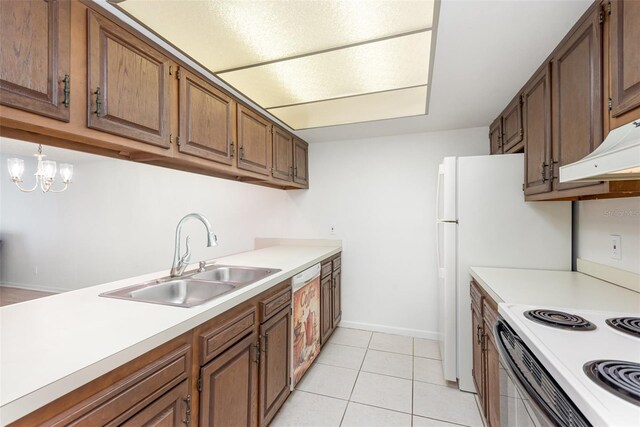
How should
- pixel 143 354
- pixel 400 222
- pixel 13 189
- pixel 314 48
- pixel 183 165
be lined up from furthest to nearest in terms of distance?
1. pixel 13 189
2. pixel 400 222
3. pixel 183 165
4. pixel 314 48
5. pixel 143 354

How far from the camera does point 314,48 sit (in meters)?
1.44

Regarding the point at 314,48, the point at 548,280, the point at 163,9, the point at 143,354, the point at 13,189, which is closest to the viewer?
the point at 143,354

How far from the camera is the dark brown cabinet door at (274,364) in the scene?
4.91ft

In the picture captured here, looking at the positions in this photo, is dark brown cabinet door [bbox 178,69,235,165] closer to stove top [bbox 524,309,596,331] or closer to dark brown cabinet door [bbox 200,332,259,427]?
dark brown cabinet door [bbox 200,332,259,427]

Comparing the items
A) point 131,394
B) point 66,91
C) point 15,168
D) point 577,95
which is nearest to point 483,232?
point 577,95

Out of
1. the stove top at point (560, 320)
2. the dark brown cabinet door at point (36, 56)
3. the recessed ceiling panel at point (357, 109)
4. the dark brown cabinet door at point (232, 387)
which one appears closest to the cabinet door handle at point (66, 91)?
the dark brown cabinet door at point (36, 56)

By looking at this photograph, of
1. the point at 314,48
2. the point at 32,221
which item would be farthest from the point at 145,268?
the point at 314,48

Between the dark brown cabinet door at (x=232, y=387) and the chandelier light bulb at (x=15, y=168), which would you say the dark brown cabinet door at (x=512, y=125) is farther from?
the chandelier light bulb at (x=15, y=168)

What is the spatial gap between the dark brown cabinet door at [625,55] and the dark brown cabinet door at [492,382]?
3.91 ft

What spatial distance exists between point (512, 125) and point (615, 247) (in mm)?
1062

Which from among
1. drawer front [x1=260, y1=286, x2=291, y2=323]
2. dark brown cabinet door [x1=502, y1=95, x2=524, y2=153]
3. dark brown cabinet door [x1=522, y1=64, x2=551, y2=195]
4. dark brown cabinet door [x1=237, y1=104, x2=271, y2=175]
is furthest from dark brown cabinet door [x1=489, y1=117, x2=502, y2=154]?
drawer front [x1=260, y1=286, x2=291, y2=323]

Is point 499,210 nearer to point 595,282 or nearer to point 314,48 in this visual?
point 595,282

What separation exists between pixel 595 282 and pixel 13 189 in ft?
24.6

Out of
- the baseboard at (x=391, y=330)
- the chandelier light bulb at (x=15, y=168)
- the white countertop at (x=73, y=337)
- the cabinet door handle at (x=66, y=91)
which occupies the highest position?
the cabinet door handle at (x=66, y=91)
